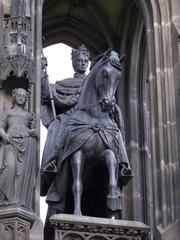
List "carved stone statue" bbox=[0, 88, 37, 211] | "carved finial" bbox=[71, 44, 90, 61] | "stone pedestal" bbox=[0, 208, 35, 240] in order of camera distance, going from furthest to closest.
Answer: "carved finial" bbox=[71, 44, 90, 61]
"carved stone statue" bbox=[0, 88, 37, 211]
"stone pedestal" bbox=[0, 208, 35, 240]

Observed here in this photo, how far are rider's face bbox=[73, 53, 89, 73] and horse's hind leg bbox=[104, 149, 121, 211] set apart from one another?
1817 mm

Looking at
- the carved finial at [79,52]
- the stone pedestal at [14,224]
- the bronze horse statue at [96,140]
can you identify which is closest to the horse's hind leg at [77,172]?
the bronze horse statue at [96,140]

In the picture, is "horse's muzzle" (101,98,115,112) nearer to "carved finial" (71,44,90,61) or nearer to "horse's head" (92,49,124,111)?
"horse's head" (92,49,124,111)

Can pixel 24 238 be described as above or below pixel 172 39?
below

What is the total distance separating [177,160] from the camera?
15.2 m

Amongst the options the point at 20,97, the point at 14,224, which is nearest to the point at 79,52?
the point at 20,97

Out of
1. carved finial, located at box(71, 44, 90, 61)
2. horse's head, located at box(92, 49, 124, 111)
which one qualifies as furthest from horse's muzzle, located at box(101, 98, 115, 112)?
carved finial, located at box(71, 44, 90, 61)

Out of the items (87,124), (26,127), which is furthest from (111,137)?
(26,127)

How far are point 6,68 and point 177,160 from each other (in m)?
2.35

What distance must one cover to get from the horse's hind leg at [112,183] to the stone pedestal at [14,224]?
1547mm

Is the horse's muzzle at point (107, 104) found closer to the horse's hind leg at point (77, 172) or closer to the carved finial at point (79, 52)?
the horse's hind leg at point (77, 172)

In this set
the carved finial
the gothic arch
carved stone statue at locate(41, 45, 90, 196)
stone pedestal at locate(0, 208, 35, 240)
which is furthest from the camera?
the carved finial

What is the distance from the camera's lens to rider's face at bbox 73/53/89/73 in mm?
16395

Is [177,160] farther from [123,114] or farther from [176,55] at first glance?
[123,114]
